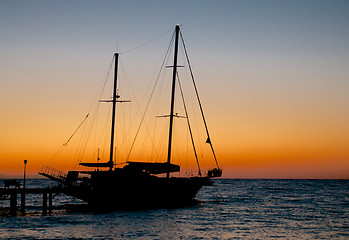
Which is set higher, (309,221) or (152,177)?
(152,177)

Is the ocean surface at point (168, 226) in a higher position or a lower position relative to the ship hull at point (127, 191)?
lower

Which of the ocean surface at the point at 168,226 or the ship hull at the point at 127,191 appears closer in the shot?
the ocean surface at the point at 168,226

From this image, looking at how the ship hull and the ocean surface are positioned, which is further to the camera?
the ship hull

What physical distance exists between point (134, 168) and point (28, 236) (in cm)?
2240

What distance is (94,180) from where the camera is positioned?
55781mm

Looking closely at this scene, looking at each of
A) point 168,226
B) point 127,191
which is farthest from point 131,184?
point 168,226

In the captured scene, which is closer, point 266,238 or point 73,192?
point 266,238

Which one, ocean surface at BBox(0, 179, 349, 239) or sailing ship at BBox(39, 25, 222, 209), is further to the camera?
sailing ship at BBox(39, 25, 222, 209)

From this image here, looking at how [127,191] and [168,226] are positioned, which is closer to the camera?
[168,226]

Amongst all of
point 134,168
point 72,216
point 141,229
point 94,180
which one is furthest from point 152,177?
point 141,229

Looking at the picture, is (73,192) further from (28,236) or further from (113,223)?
(28,236)

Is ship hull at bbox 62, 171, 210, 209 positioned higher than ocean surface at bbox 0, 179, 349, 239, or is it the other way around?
ship hull at bbox 62, 171, 210, 209

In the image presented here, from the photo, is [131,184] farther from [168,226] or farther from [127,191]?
[168,226]

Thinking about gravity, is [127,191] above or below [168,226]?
above
